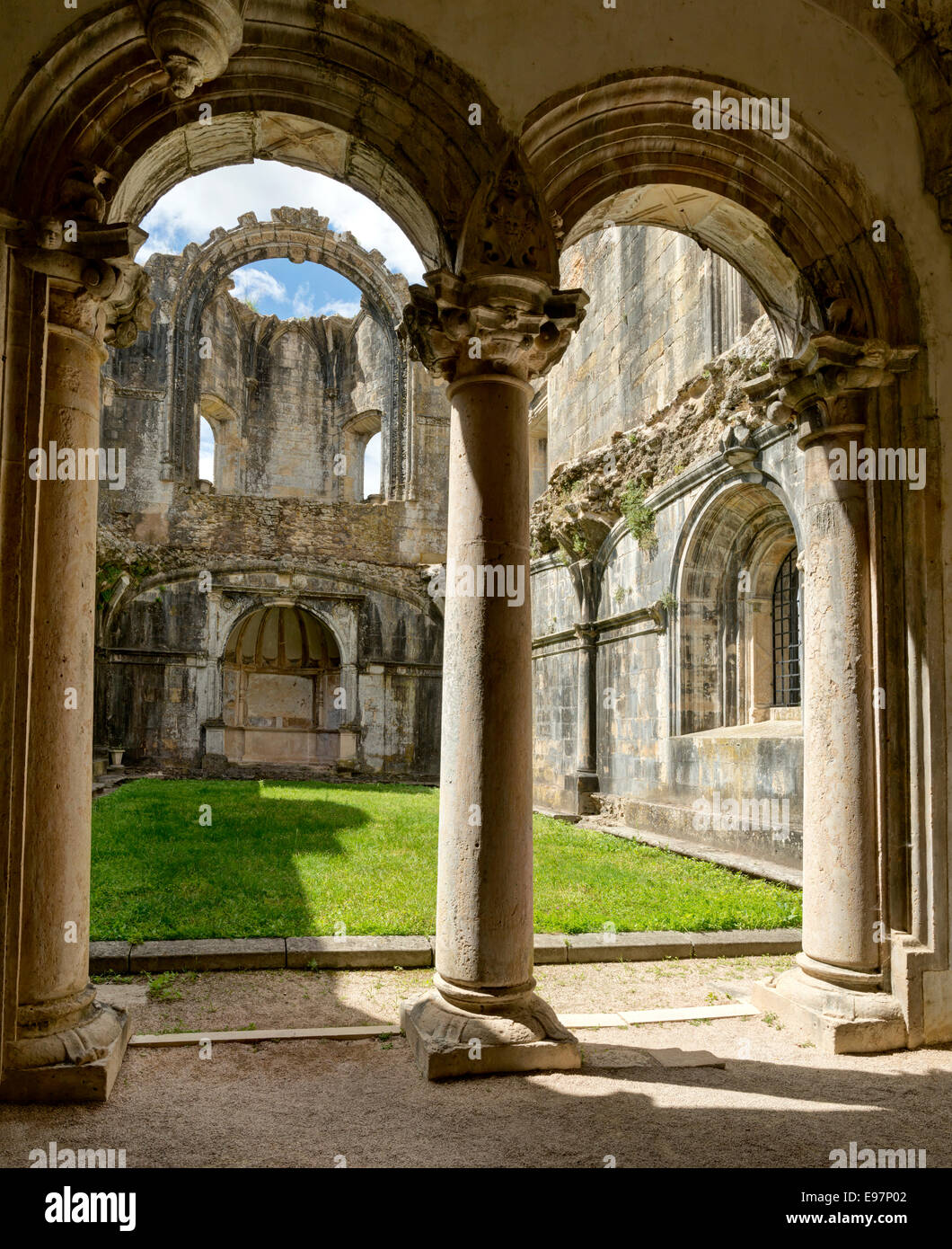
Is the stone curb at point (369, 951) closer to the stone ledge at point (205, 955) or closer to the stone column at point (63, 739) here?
the stone ledge at point (205, 955)

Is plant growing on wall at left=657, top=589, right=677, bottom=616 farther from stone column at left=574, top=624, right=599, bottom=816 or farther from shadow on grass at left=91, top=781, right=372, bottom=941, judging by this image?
shadow on grass at left=91, top=781, right=372, bottom=941

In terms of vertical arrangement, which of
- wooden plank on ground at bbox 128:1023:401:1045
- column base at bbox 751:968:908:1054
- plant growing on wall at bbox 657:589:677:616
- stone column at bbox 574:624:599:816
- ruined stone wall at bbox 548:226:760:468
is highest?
ruined stone wall at bbox 548:226:760:468

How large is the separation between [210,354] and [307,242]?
13.7 feet

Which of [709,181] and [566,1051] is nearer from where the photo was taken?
[566,1051]

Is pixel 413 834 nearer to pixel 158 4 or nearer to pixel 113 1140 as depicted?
pixel 113 1140

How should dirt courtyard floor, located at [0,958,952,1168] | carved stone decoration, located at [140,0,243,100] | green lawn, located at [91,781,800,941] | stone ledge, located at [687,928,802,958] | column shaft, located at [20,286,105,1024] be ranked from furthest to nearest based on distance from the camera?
green lawn, located at [91,781,800,941] < stone ledge, located at [687,928,802,958] < carved stone decoration, located at [140,0,243,100] < column shaft, located at [20,286,105,1024] < dirt courtyard floor, located at [0,958,952,1168]

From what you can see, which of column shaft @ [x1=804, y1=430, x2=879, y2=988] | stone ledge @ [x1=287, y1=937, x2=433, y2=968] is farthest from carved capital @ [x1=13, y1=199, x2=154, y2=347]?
stone ledge @ [x1=287, y1=937, x2=433, y2=968]

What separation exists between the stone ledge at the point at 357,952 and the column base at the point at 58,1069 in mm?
2010

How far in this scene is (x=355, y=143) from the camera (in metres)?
4.25

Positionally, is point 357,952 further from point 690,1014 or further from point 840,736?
point 840,736

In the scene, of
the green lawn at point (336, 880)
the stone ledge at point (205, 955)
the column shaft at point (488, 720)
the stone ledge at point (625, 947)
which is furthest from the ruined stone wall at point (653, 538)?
the column shaft at point (488, 720)

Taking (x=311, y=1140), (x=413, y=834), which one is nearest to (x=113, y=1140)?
(x=311, y=1140)

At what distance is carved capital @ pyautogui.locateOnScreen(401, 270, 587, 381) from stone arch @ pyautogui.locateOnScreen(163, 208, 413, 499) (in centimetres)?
1820

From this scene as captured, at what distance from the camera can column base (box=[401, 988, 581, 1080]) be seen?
357 centimetres
